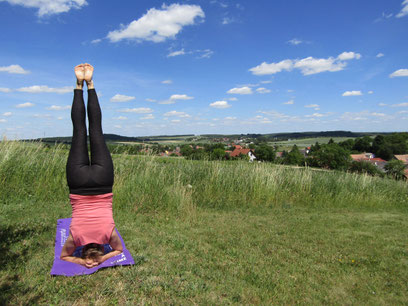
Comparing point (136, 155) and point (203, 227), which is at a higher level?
point (136, 155)

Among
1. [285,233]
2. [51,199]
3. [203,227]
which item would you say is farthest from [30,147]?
[285,233]

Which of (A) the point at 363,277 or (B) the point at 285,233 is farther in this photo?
(B) the point at 285,233

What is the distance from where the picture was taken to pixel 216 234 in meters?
4.86

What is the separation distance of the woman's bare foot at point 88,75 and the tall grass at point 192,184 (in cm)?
340

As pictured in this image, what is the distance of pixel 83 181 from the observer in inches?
117

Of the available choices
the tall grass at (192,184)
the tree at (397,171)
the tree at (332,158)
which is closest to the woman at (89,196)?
the tall grass at (192,184)

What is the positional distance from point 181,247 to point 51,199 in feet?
13.5

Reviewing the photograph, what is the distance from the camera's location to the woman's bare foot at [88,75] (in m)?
3.39

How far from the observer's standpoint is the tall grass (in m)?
6.40

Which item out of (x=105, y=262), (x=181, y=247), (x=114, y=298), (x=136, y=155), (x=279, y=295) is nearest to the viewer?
(x=114, y=298)

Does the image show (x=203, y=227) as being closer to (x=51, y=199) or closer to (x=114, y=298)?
(x=114, y=298)

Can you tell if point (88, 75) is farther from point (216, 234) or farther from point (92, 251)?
point (216, 234)

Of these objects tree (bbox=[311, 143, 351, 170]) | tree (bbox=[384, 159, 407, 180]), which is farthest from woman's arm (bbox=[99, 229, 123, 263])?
tree (bbox=[311, 143, 351, 170])

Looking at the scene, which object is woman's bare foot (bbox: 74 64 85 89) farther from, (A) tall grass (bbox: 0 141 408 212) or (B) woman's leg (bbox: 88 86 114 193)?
(A) tall grass (bbox: 0 141 408 212)
